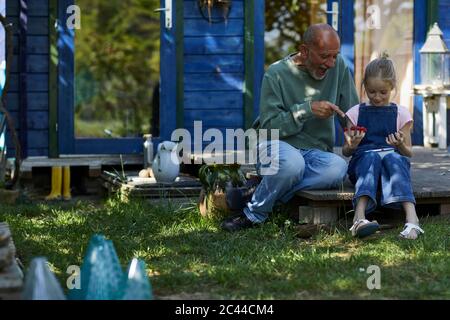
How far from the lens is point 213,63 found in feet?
29.0

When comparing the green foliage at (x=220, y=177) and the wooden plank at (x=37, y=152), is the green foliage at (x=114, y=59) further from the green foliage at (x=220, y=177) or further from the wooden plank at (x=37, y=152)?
the green foliage at (x=220, y=177)

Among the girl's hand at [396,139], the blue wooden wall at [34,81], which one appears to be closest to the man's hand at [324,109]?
the girl's hand at [396,139]

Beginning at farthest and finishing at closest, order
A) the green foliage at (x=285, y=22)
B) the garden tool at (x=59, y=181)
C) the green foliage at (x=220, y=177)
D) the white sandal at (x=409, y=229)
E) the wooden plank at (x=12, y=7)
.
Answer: the green foliage at (x=285, y=22), the wooden plank at (x=12, y=7), the garden tool at (x=59, y=181), the green foliage at (x=220, y=177), the white sandal at (x=409, y=229)

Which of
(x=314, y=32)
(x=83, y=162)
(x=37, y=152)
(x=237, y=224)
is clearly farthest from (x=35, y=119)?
(x=314, y=32)

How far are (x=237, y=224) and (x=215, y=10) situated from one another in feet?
→ 12.0

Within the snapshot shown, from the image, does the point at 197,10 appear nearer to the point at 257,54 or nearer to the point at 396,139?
the point at 257,54

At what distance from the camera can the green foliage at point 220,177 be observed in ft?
19.7

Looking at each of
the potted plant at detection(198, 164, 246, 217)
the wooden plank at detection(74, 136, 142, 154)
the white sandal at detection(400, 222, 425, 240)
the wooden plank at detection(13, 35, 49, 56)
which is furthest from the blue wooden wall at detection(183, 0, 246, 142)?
the white sandal at detection(400, 222, 425, 240)

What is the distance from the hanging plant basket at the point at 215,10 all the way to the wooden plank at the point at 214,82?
54 centimetres

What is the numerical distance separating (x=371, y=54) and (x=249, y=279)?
5.77m

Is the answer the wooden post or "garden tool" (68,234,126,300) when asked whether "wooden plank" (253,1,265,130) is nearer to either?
the wooden post

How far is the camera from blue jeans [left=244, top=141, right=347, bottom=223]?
5.55 metres
